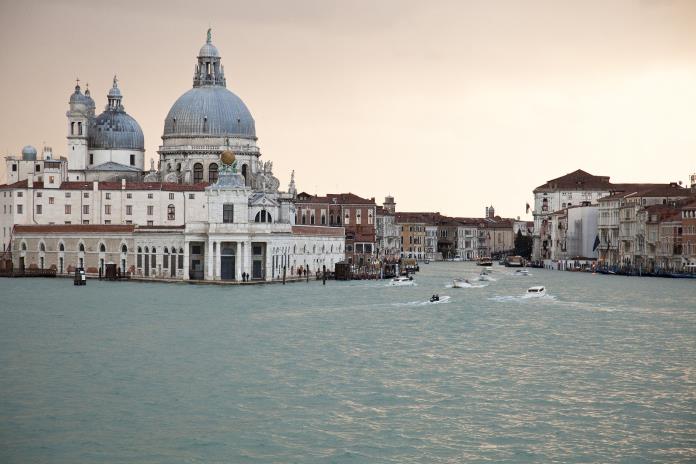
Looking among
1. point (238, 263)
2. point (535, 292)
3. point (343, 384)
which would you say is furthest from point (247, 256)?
point (343, 384)

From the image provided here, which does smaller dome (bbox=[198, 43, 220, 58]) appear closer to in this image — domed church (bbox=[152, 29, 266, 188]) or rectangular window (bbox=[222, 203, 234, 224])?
domed church (bbox=[152, 29, 266, 188])

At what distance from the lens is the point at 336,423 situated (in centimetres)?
1967

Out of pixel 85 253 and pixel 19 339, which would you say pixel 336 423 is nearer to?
pixel 19 339

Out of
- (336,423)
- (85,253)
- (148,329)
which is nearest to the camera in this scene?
(336,423)

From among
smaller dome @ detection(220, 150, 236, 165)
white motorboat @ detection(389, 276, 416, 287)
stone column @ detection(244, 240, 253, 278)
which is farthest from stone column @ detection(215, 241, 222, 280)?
white motorboat @ detection(389, 276, 416, 287)

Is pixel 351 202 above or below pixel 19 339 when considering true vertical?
above

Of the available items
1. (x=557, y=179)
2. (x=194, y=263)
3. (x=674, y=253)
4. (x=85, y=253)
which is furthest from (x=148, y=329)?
(x=557, y=179)

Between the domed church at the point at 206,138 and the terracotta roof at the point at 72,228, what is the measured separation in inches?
362

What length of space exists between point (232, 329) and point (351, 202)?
172ft

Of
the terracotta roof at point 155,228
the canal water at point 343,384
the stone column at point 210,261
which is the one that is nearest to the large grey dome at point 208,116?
the terracotta roof at point 155,228

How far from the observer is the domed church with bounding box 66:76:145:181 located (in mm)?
73375

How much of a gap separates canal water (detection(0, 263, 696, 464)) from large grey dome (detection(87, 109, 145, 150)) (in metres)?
34.9

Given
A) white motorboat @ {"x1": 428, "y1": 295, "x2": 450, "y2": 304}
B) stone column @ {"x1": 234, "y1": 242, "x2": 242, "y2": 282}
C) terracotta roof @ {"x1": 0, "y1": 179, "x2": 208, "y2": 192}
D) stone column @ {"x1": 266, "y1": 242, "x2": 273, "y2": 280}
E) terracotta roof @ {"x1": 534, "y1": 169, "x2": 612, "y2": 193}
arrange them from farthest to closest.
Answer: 1. terracotta roof @ {"x1": 534, "y1": 169, "x2": 612, "y2": 193}
2. terracotta roof @ {"x1": 0, "y1": 179, "x2": 208, "y2": 192}
3. stone column @ {"x1": 266, "y1": 242, "x2": 273, "y2": 280}
4. stone column @ {"x1": 234, "y1": 242, "x2": 242, "y2": 282}
5. white motorboat @ {"x1": 428, "y1": 295, "x2": 450, "y2": 304}

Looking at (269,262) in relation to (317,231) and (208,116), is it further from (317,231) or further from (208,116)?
(208,116)
